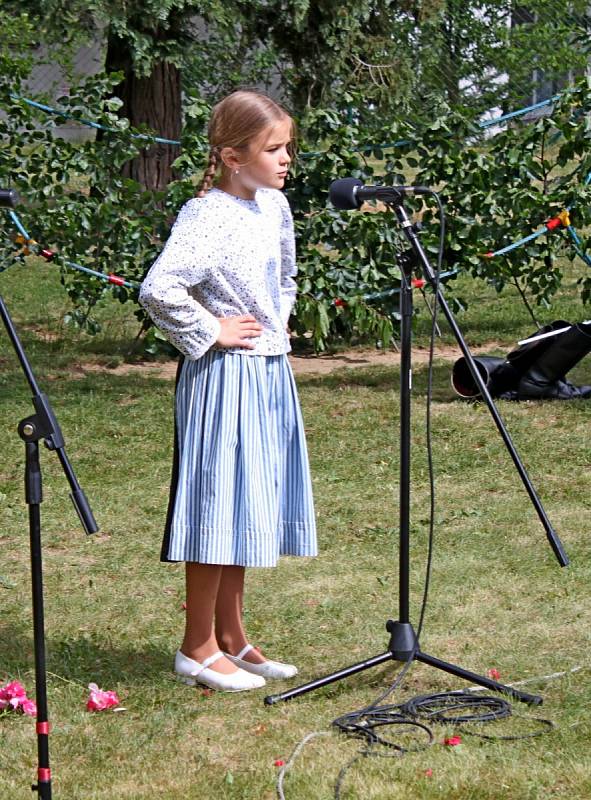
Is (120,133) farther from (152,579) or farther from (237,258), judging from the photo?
(237,258)

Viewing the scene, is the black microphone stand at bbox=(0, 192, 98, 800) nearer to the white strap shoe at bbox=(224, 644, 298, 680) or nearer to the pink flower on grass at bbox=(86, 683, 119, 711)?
the pink flower on grass at bbox=(86, 683, 119, 711)

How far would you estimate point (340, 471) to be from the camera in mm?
6590

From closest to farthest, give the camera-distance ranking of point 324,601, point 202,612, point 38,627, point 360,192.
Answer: point 38,627, point 360,192, point 202,612, point 324,601

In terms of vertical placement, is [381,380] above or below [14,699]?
above

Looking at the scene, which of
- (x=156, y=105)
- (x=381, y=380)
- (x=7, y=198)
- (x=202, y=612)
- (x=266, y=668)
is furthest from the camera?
(x=156, y=105)

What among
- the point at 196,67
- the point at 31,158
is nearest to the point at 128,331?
the point at 31,158

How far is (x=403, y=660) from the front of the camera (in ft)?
12.9

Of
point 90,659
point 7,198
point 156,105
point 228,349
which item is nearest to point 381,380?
point 156,105

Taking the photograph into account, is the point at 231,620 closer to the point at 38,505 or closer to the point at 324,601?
the point at 324,601

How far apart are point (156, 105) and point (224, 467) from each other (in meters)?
6.93

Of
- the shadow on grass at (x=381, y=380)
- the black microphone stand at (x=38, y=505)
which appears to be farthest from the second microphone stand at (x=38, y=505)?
the shadow on grass at (x=381, y=380)

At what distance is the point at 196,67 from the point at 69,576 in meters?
7.88

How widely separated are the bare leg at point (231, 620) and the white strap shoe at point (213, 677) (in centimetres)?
8

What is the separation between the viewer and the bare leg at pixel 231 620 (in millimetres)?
4086
